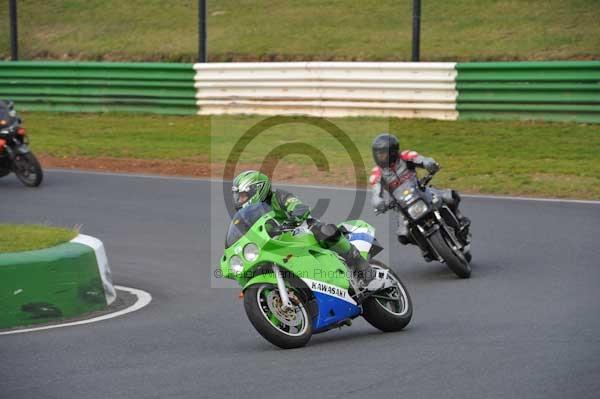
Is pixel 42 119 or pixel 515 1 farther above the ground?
pixel 515 1

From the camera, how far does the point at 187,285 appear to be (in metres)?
10.8

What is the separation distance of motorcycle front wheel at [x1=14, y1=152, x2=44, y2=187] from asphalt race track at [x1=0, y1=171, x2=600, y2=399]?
2453mm

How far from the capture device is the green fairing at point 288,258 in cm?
755

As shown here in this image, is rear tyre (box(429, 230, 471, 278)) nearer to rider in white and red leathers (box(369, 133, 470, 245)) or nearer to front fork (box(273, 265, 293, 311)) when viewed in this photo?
rider in white and red leathers (box(369, 133, 470, 245))

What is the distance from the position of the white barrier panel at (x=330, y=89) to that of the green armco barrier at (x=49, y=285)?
37.4 ft

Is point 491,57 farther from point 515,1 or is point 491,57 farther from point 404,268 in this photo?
point 404,268

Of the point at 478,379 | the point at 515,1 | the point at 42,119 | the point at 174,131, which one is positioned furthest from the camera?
the point at 515,1

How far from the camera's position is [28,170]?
17.0 meters

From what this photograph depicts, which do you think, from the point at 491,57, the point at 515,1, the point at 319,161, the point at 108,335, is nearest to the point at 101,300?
the point at 108,335

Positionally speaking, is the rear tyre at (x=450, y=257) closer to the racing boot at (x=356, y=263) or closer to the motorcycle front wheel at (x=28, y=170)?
the racing boot at (x=356, y=263)

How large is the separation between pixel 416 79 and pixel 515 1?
7299 mm

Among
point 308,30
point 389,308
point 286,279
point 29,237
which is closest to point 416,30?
point 308,30

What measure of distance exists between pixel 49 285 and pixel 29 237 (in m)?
1.44

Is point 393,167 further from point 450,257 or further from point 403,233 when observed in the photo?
point 450,257
